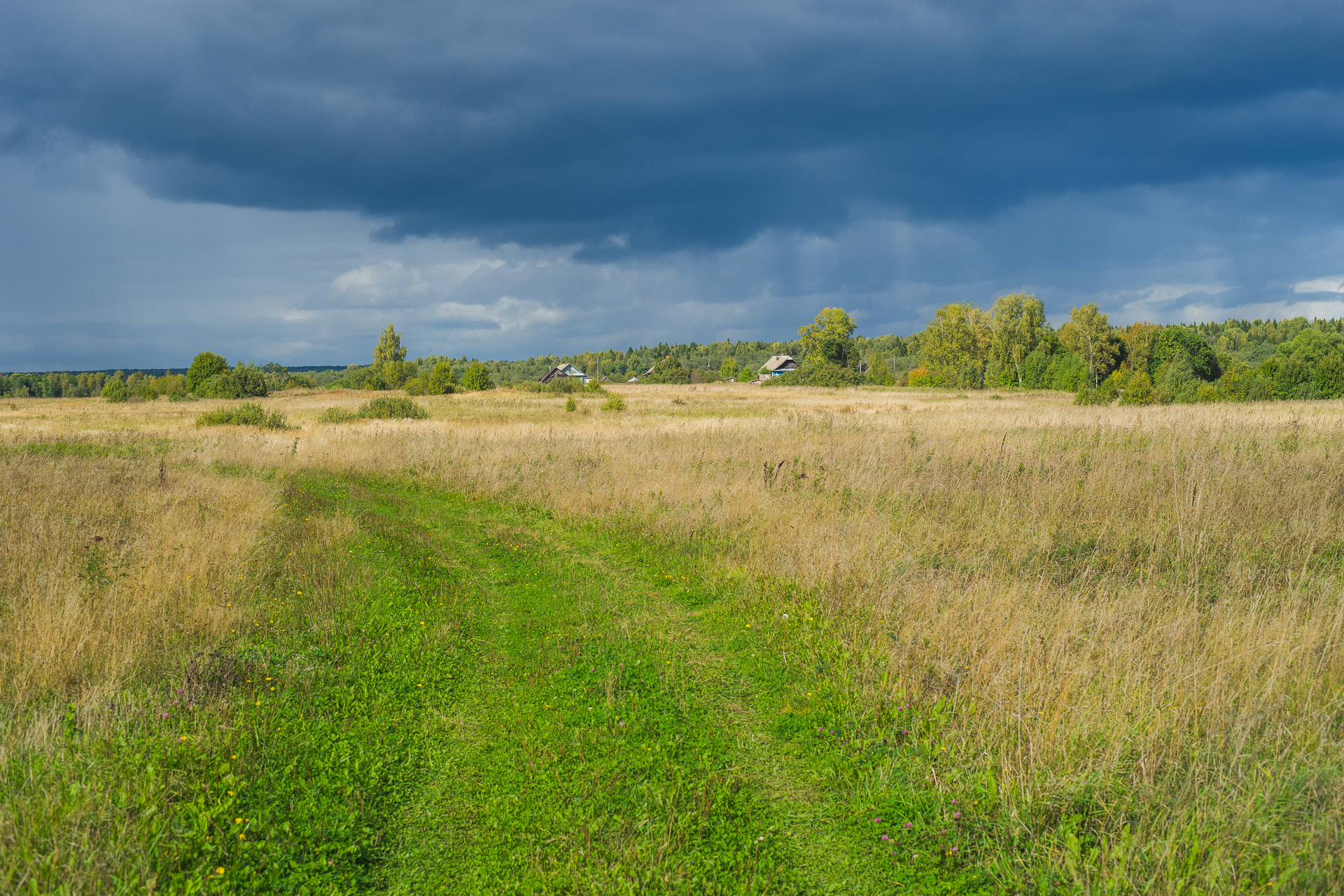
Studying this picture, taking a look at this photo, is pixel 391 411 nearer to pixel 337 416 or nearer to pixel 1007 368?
pixel 337 416

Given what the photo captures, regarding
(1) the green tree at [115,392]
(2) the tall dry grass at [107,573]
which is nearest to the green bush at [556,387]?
(1) the green tree at [115,392]

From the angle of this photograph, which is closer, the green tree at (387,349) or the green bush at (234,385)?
the green bush at (234,385)

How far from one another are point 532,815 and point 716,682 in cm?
212

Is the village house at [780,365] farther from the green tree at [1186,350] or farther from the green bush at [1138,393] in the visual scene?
the green bush at [1138,393]

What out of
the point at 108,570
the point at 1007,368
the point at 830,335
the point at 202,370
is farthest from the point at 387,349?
the point at 108,570

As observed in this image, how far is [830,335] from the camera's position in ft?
339

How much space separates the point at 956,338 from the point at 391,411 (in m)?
81.8

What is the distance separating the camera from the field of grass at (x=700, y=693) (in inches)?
132

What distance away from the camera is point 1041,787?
3709mm

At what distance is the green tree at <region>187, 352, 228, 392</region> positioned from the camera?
6969 centimetres

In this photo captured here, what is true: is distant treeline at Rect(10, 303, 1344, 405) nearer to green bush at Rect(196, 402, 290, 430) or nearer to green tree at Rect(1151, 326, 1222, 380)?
green tree at Rect(1151, 326, 1222, 380)

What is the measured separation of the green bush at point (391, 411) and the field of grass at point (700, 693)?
2810 cm

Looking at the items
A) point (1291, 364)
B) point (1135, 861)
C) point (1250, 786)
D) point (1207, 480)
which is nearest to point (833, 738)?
point (1135, 861)

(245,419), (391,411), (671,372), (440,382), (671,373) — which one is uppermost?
(671,372)
